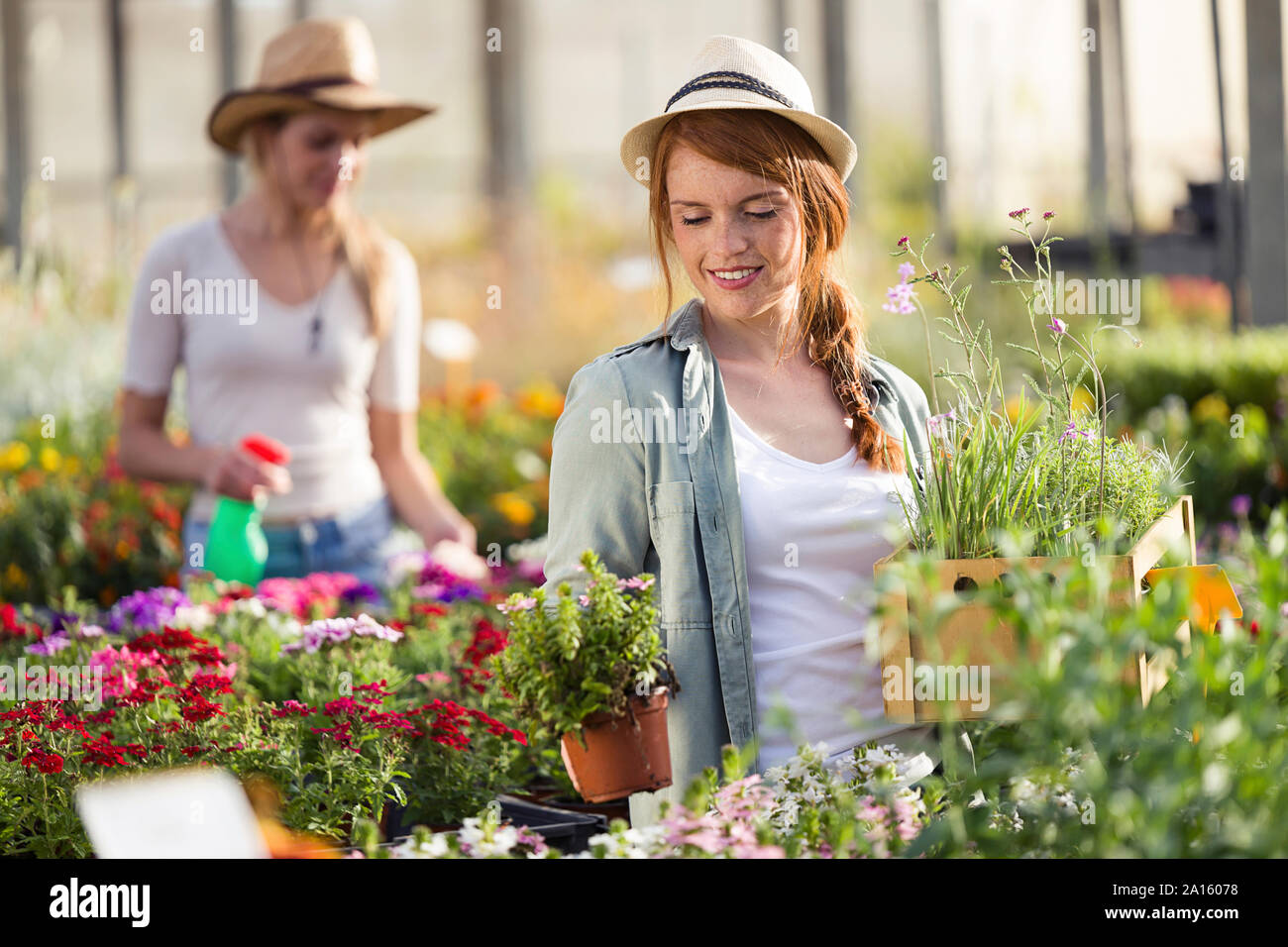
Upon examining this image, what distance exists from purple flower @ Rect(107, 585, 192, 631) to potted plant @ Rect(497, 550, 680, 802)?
1.75 metres

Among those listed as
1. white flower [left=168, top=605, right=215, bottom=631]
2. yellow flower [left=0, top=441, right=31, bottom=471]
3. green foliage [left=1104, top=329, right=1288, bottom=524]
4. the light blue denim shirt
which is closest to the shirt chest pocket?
the light blue denim shirt

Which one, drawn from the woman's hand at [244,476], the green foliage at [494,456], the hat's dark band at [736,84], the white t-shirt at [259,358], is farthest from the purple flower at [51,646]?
the green foliage at [494,456]

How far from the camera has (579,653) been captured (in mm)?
1907

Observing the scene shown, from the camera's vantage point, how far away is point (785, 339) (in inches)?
95.6

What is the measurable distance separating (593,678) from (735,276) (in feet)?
2.43

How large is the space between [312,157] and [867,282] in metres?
8.14

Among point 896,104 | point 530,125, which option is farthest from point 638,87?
point 896,104

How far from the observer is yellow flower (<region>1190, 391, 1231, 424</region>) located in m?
5.92

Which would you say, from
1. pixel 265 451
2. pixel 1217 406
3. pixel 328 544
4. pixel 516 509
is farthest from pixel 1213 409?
pixel 265 451

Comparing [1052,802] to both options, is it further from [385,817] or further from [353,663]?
[353,663]

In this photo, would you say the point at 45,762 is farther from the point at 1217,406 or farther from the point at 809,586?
the point at 1217,406

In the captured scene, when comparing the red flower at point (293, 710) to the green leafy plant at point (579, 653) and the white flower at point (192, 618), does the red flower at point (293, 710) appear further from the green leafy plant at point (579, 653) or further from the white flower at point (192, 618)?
the white flower at point (192, 618)

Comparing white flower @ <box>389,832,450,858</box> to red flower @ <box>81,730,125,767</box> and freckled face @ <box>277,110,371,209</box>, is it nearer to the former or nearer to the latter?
red flower @ <box>81,730,125,767</box>

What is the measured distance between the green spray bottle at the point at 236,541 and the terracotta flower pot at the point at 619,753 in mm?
1906
